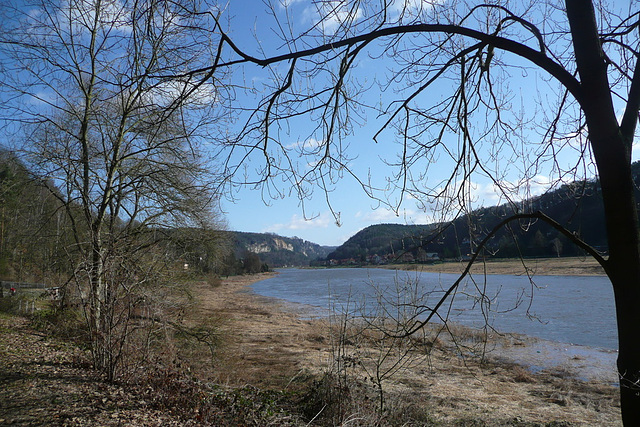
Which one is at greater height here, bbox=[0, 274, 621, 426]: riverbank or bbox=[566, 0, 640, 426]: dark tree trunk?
bbox=[566, 0, 640, 426]: dark tree trunk

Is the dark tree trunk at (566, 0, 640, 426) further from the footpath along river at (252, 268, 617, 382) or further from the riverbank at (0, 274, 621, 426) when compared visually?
the footpath along river at (252, 268, 617, 382)

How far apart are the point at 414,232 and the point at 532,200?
1147 millimetres

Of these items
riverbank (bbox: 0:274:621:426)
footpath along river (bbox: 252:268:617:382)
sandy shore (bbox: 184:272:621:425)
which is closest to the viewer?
riverbank (bbox: 0:274:621:426)

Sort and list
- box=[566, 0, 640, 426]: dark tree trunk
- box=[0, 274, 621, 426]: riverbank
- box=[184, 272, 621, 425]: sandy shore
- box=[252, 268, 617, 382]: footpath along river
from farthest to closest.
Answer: box=[252, 268, 617, 382]: footpath along river < box=[184, 272, 621, 425]: sandy shore < box=[0, 274, 621, 426]: riverbank < box=[566, 0, 640, 426]: dark tree trunk

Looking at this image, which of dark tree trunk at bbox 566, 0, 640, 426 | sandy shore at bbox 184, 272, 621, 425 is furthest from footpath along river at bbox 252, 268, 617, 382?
dark tree trunk at bbox 566, 0, 640, 426

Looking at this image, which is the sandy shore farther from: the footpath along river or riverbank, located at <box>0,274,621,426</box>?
the footpath along river

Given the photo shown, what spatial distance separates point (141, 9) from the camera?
3119mm

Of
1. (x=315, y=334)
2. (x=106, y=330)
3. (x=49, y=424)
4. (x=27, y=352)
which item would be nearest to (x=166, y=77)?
(x=49, y=424)

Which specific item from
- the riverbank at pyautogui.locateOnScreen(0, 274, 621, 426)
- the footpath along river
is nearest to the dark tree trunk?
the riverbank at pyautogui.locateOnScreen(0, 274, 621, 426)

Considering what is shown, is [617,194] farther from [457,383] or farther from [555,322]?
[555,322]

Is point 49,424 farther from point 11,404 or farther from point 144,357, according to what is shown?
point 144,357

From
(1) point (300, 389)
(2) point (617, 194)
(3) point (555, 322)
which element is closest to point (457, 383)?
(1) point (300, 389)

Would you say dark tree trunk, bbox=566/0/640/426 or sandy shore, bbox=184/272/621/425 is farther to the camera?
sandy shore, bbox=184/272/621/425

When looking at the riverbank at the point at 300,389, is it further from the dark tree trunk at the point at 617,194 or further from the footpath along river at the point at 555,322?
the dark tree trunk at the point at 617,194
